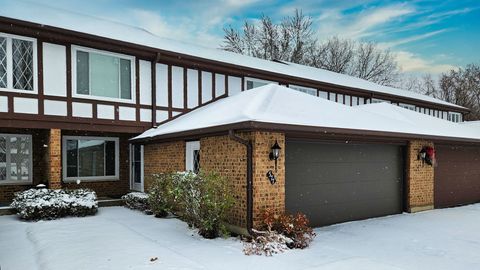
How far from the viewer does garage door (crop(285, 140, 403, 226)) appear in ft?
26.8

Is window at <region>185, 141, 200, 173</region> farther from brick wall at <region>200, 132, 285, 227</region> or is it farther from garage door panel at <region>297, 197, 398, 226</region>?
garage door panel at <region>297, 197, 398, 226</region>

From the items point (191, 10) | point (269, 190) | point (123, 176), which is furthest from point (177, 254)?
point (191, 10)

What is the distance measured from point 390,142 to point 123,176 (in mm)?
8943

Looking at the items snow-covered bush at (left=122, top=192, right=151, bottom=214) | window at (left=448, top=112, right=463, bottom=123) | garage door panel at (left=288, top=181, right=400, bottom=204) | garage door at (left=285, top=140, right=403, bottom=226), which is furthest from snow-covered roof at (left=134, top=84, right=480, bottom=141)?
window at (left=448, top=112, right=463, bottom=123)

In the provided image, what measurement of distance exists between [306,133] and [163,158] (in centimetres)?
488

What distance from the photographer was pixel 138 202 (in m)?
10.7

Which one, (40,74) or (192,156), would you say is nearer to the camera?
(192,156)

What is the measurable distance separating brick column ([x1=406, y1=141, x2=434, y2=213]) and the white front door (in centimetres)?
832

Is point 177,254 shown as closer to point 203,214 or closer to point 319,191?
point 203,214

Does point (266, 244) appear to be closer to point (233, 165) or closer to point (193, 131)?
point (233, 165)

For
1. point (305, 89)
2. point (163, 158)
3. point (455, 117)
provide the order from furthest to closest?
point (455, 117) < point (305, 89) < point (163, 158)

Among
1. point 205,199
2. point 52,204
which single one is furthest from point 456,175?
point 52,204

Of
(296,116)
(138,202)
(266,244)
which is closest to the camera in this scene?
(266,244)

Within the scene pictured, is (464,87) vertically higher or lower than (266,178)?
higher
